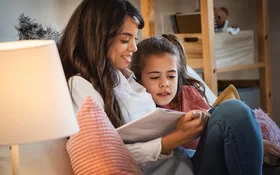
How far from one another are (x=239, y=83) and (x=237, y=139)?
5.23 ft

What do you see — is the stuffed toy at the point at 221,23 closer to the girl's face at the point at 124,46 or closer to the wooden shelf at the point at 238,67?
the wooden shelf at the point at 238,67

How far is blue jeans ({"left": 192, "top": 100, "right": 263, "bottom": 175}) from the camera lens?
1.42 meters

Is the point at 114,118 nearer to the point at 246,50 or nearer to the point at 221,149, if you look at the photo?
the point at 221,149

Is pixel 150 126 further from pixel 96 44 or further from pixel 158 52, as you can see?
pixel 158 52

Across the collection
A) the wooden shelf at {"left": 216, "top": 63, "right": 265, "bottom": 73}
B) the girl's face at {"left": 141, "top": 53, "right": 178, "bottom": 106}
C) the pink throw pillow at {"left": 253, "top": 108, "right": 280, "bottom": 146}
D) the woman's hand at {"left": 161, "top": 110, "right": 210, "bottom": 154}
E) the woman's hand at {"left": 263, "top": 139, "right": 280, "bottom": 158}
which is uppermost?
the girl's face at {"left": 141, "top": 53, "right": 178, "bottom": 106}

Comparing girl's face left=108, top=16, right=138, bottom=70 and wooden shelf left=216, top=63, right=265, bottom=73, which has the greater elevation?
girl's face left=108, top=16, right=138, bottom=70

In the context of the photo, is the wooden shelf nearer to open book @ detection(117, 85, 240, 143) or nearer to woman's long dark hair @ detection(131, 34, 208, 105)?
woman's long dark hair @ detection(131, 34, 208, 105)

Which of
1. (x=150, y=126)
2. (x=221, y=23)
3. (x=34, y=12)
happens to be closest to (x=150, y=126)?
(x=150, y=126)

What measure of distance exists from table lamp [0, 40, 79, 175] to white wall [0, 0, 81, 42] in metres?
1.30

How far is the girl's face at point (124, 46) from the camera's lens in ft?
5.12

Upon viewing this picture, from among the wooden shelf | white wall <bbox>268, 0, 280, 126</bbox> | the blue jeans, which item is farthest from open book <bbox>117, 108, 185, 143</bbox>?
white wall <bbox>268, 0, 280, 126</bbox>

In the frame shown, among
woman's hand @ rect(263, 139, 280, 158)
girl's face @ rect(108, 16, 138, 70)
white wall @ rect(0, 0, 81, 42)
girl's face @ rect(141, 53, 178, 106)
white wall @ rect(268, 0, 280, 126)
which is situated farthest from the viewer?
white wall @ rect(268, 0, 280, 126)

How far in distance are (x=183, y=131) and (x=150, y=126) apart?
0.11 metres

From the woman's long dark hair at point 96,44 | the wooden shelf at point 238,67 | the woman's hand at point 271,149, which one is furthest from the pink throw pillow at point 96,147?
the wooden shelf at point 238,67
